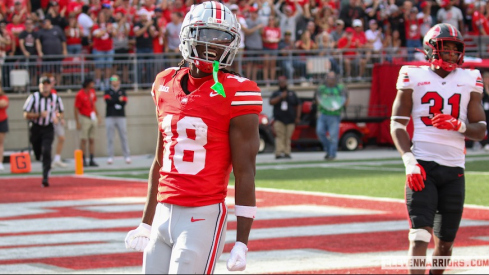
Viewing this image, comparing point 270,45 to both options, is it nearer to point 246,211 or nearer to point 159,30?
point 159,30

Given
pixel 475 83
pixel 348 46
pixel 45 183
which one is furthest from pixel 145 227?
pixel 348 46

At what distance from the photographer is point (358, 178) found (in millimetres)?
16359

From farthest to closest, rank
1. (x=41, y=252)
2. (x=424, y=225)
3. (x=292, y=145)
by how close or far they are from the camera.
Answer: (x=292, y=145) < (x=41, y=252) < (x=424, y=225)

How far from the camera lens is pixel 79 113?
21469 millimetres

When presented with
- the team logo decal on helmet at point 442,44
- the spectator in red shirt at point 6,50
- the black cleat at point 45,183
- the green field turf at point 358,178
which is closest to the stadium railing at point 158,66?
the spectator in red shirt at point 6,50

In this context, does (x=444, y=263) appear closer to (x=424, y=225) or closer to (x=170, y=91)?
(x=424, y=225)

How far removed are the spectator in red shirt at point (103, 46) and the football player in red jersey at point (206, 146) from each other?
1818 cm

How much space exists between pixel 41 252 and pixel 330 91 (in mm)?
12980

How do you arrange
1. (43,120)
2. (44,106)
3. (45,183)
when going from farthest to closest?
1. (44,106)
2. (43,120)
3. (45,183)

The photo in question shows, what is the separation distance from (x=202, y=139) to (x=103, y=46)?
18858 mm

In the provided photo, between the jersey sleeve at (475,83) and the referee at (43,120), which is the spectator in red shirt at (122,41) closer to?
the referee at (43,120)

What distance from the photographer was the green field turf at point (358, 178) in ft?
46.2

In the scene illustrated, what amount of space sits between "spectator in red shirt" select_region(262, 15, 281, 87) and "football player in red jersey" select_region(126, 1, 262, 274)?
2011 cm

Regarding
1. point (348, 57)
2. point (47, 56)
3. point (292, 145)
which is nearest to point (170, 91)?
point (47, 56)
